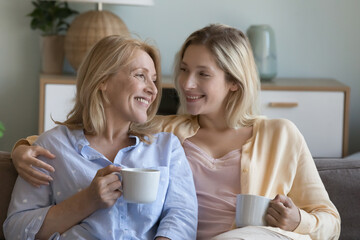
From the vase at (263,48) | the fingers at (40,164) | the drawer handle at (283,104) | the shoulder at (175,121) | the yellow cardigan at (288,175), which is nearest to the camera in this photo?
the fingers at (40,164)

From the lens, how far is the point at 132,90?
187 centimetres

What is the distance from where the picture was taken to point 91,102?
6.16 feet

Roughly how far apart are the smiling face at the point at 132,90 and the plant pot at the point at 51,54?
6.26ft

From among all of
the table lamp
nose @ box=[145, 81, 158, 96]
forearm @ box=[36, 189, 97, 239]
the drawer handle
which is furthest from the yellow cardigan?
the table lamp

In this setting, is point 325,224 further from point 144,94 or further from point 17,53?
point 17,53

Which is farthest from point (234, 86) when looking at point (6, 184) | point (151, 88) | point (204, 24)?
point (204, 24)

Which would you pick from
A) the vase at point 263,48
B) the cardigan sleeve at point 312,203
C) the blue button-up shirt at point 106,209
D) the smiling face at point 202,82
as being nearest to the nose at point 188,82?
the smiling face at point 202,82

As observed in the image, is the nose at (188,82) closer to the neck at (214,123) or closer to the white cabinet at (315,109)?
the neck at (214,123)

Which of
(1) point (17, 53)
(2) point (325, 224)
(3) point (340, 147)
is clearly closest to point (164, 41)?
(1) point (17, 53)

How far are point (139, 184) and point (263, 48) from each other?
7.43 ft

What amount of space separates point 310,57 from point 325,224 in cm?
227

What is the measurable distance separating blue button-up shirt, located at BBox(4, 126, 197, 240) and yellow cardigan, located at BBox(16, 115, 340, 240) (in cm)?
16

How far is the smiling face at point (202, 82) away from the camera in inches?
79.7

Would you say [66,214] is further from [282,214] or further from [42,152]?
[282,214]
